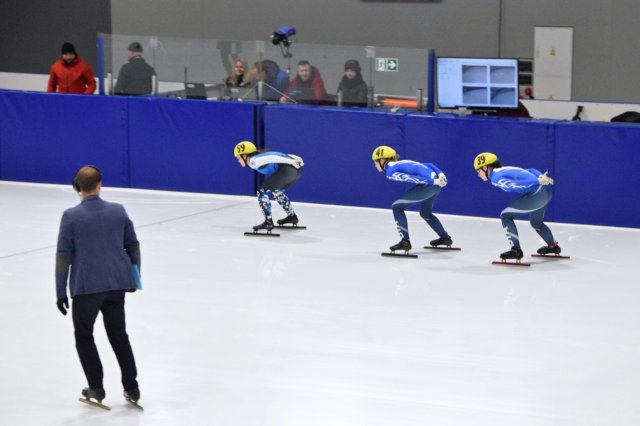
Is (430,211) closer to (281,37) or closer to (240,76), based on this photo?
(281,37)

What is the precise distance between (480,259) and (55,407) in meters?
6.49

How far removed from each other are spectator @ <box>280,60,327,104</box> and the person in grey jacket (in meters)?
9.44

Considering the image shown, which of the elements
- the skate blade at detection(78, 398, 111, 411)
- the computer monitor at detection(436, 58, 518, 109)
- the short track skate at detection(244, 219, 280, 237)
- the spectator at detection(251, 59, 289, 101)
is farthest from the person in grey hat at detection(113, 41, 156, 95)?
the skate blade at detection(78, 398, 111, 411)

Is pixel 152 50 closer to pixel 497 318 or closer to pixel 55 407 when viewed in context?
pixel 497 318

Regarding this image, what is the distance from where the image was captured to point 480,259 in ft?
45.4

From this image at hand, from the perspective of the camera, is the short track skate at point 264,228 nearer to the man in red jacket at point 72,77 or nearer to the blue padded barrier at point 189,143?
the blue padded barrier at point 189,143

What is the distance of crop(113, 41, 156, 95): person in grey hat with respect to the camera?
59.9 ft

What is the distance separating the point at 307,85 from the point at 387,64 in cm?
128

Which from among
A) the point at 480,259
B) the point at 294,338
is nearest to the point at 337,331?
the point at 294,338

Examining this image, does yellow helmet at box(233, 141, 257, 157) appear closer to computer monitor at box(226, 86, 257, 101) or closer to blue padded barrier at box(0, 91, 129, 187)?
computer monitor at box(226, 86, 257, 101)

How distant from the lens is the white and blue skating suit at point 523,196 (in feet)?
43.8

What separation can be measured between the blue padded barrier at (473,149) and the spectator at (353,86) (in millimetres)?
907

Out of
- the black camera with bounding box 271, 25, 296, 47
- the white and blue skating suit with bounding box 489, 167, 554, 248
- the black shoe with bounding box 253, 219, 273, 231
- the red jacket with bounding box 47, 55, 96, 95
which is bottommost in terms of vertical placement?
the black shoe with bounding box 253, 219, 273, 231

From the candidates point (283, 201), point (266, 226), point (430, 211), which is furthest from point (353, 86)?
point (430, 211)
